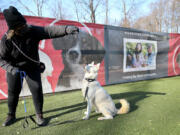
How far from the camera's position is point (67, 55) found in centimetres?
440

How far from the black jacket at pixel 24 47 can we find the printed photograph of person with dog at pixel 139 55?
413cm

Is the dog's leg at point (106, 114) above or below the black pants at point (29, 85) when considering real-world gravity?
below

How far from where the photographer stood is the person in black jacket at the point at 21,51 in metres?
1.77

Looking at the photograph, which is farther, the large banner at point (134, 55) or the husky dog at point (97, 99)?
the large banner at point (134, 55)

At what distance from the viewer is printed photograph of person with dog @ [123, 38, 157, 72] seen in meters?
5.68

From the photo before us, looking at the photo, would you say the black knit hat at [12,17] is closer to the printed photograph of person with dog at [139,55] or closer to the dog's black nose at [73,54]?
the dog's black nose at [73,54]

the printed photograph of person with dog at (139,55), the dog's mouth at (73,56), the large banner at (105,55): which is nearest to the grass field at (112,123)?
the large banner at (105,55)

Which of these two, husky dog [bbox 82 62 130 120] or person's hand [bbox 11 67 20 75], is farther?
husky dog [bbox 82 62 130 120]

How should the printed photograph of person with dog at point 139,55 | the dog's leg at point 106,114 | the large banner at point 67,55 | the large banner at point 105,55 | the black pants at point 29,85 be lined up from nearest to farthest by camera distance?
1. the black pants at point 29,85
2. the dog's leg at point 106,114
3. the large banner at point 67,55
4. the large banner at point 105,55
5. the printed photograph of person with dog at point 139,55

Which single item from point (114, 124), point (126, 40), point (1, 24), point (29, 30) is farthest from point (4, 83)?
point (126, 40)

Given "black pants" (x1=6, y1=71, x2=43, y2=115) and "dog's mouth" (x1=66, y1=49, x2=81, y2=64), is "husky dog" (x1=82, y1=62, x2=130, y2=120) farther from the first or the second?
"dog's mouth" (x1=66, y1=49, x2=81, y2=64)

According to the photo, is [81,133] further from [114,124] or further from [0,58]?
[0,58]

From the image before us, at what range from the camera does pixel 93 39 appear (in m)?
4.86

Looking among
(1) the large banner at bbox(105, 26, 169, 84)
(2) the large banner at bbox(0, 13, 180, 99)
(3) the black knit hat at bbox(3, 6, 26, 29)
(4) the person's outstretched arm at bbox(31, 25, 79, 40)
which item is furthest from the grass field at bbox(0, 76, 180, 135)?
(1) the large banner at bbox(105, 26, 169, 84)
